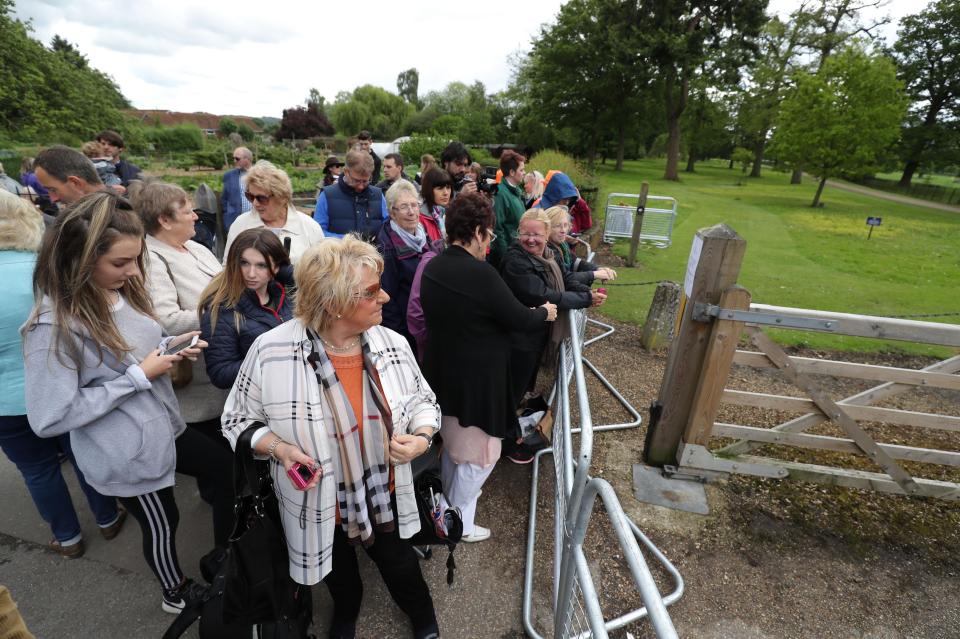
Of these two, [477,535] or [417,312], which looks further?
[417,312]

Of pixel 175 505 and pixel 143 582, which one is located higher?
pixel 175 505

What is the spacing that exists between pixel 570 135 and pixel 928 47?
27.9 m

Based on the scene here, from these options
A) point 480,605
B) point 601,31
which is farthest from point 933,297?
point 601,31

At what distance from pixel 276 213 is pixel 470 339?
1.91 metres

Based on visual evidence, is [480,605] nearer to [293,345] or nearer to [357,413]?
[357,413]

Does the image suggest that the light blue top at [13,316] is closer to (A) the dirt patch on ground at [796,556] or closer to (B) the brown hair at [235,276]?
(B) the brown hair at [235,276]

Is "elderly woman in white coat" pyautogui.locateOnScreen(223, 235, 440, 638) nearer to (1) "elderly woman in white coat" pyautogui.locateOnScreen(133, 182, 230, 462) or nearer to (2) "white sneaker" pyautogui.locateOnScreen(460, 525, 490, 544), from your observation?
(1) "elderly woman in white coat" pyautogui.locateOnScreen(133, 182, 230, 462)

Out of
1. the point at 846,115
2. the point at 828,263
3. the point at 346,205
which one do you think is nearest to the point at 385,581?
the point at 346,205

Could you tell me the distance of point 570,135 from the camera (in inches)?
1596

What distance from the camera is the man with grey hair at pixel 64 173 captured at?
3.01m

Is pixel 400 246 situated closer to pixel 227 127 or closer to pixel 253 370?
pixel 253 370

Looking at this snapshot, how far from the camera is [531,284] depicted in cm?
324

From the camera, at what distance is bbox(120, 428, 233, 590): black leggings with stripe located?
2.20m

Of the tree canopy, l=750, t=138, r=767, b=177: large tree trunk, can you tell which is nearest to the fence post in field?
the tree canopy
